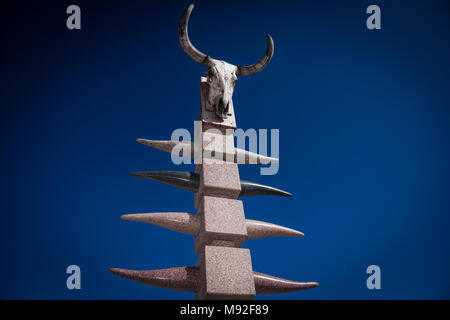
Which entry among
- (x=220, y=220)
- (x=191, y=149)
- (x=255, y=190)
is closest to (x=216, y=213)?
(x=220, y=220)

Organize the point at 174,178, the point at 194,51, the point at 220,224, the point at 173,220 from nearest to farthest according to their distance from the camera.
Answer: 1. the point at 220,224
2. the point at 173,220
3. the point at 174,178
4. the point at 194,51

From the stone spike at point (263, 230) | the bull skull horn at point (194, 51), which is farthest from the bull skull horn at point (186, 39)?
the stone spike at point (263, 230)

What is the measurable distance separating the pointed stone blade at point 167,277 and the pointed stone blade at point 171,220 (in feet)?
1.84

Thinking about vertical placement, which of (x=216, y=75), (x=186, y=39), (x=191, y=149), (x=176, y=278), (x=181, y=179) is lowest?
(x=176, y=278)

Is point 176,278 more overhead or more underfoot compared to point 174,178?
more underfoot

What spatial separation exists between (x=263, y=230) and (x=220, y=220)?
2.65 ft

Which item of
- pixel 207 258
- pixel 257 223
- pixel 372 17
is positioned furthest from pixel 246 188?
pixel 372 17

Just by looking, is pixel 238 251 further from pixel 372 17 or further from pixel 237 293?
pixel 372 17

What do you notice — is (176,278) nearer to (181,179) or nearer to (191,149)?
(181,179)

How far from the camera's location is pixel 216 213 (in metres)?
4.65

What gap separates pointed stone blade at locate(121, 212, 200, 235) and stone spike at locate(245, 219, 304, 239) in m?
0.78

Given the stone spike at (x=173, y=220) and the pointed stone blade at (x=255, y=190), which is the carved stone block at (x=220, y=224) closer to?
the stone spike at (x=173, y=220)

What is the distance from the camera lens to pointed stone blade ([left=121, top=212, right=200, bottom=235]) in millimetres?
4695

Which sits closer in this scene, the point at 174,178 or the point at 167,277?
the point at 167,277
